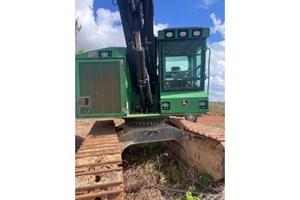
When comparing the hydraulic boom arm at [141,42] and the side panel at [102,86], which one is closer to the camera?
the hydraulic boom arm at [141,42]

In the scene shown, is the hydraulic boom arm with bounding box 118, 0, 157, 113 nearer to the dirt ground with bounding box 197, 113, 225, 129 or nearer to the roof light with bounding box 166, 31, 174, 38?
the roof light with bounding box 166, 31, 174, 38

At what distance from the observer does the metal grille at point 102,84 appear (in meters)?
2.52

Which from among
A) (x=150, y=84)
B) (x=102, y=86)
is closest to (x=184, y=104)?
(x=150, y=84)

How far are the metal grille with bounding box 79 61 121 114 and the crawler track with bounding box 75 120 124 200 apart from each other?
698mm

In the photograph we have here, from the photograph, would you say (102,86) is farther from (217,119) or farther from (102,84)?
(217,119)

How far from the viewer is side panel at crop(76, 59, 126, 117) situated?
2502 millimetres

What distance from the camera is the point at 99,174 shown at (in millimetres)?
1493

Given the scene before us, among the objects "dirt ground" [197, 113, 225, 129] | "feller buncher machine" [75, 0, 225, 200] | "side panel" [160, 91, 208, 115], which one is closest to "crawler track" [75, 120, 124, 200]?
"feller buncher machine" [75, 0, 225, 200]

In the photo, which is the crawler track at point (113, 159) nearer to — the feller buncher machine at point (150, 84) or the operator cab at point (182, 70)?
the feller buncher machine at point (150, 84)

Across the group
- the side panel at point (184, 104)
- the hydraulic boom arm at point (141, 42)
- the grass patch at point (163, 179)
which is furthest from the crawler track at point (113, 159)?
the hydraulic boom arm at point (141, 42)

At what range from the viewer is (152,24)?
8.05 ft
